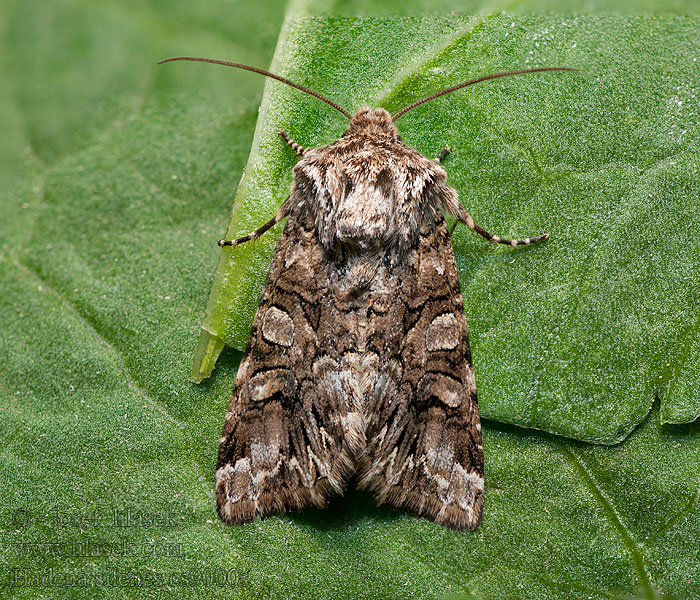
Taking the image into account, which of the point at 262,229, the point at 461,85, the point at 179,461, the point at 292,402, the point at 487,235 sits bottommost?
the point at 179,461

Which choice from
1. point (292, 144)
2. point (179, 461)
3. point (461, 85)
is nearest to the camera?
point (461, 85)

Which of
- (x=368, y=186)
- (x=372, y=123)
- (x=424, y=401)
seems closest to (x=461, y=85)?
(x=372, y=123)

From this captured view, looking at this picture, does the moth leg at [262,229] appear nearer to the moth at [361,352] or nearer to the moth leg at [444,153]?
the moth at [361,352]

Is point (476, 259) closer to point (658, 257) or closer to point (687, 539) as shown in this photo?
point (658, 257)

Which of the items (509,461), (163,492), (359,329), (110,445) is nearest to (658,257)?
(509,461)

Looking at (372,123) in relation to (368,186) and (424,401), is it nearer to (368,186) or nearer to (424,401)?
(368,186)

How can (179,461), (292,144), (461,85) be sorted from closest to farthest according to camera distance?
1. (461,85)
2. (292,144)
3. (179,461)
